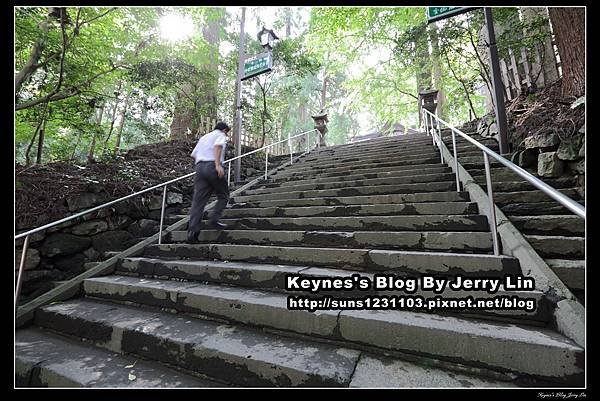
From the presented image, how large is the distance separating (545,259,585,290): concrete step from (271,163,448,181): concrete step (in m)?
2.75

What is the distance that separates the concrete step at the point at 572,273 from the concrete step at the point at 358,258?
0.69 ft

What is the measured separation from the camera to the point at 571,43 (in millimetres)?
3500

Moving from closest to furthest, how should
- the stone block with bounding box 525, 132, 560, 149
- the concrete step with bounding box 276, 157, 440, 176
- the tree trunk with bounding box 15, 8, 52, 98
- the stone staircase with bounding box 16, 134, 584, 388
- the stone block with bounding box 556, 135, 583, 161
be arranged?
the stone staircase with bounding box 16, 134, 584, 388, the stone block with bounding box 556, 135, 583, 161, the stone block with bounding box 525, 132, 560, 149, the tree trunk with bounding box 15, 8, 52, 98, the concrete step with bounding box 276, 157, 440, 176

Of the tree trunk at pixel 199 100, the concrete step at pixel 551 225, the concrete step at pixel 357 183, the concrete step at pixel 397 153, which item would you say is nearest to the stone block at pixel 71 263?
the concrete step at pixel 357 183

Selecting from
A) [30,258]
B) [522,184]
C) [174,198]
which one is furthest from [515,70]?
[30,258]

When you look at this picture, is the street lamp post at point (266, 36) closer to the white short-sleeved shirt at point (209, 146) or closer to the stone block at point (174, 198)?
the white short-sleeved shirt at point (209, 146)

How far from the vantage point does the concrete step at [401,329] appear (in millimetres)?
1307

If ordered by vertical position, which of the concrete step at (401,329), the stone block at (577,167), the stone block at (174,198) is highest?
the stone block at (174,198)

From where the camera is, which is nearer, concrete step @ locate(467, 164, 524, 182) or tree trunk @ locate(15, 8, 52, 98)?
concrete step @ locate(467, 164, 524, 182)

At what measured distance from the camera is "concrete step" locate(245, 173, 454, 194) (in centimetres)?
391

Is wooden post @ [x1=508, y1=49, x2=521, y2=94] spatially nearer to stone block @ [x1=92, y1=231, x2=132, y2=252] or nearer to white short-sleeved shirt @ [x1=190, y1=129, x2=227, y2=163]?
white short-sleeved shirt @ [x1=190, y1=129, x2=227, y2=163]

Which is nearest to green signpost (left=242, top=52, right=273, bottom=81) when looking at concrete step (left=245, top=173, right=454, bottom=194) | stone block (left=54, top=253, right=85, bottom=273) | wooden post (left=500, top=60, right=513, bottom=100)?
concrete step (left=245, top=173, right=454, bottom=194)
